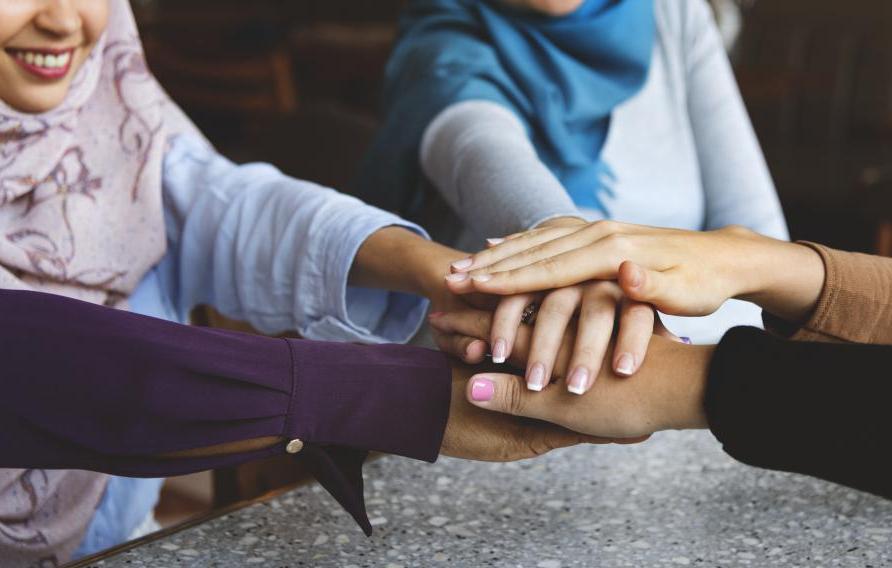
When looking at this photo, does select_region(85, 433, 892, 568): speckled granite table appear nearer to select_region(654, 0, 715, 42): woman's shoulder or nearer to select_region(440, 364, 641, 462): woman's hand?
select_region(440, 364, 641, 462): woman's hand

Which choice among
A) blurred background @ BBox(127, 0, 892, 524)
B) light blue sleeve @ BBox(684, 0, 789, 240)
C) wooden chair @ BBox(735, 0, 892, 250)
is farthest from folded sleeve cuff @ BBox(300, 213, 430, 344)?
wooden chair @ BBox(735, 0, 892, 250)

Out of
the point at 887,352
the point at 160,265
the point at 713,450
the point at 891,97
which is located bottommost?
the point at 891,97

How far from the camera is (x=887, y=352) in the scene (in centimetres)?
63

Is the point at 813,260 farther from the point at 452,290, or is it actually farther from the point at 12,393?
the point at 12,393

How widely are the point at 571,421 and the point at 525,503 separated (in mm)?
118

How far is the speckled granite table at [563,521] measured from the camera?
2.30ft

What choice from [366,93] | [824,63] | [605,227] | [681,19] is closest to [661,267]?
[605,227]

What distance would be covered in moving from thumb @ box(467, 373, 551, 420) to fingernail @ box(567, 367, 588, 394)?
0.02m

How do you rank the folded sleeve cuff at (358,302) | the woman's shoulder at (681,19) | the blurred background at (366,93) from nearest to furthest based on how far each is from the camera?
the folded sleeve cuff at (358,302)
the woman's shoulder at (681,19)
the blurred background at (366,93)

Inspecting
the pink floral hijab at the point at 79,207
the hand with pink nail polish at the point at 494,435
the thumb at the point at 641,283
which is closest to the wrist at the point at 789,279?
the thumb at the point at 641,283

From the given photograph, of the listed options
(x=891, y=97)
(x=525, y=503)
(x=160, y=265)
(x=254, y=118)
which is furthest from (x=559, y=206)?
(x=891, y=97)

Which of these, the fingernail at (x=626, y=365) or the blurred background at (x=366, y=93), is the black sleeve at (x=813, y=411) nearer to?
the fingernail at (x=626, y=365)

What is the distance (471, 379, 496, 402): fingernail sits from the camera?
2.34ft

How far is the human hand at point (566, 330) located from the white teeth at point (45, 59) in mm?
421
